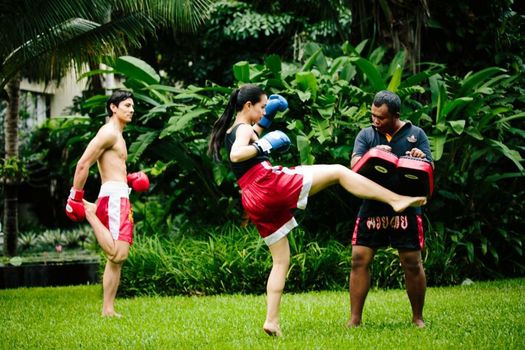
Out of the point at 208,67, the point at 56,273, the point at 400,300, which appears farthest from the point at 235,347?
the point at 208,67

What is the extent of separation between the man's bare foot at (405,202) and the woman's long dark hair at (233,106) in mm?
1204

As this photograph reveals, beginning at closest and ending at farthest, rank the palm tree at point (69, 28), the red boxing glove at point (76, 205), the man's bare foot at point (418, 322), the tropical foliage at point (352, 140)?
the man's bare foot at point (418, 322)
the red boxing glove at point (76, 205)
the tropical foliage at point (352, 140)
the palm tree at point (69, 28)

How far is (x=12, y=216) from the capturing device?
12.6m

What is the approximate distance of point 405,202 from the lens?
5.03m

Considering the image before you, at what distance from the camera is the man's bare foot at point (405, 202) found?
5.00m

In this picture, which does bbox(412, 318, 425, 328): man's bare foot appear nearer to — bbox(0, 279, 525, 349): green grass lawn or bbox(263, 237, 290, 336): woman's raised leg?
bbox(0, 279, 525, 349): green grass lawn

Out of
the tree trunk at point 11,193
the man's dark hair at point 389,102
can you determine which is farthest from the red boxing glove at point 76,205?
the tree trunk at point 11,193

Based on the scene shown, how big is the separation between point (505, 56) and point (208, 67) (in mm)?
7931

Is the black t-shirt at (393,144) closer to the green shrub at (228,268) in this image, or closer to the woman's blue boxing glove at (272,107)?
the woman's blue boxing glove at (272,107)

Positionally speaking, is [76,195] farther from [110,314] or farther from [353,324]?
[353,324]

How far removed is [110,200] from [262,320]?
179 cm

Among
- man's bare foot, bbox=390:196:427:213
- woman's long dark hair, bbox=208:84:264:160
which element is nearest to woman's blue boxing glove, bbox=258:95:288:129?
woman's long dark hair, bbox=208:84:264:160


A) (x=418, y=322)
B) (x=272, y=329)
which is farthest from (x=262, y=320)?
(x=418, y=322)

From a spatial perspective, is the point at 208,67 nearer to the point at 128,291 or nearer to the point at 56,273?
the point at 56,273
